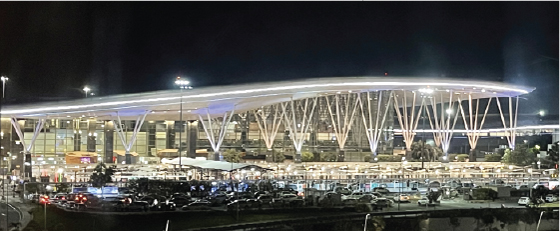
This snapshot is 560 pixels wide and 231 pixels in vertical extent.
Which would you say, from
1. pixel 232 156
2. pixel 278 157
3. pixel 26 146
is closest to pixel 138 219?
pixel 26 146

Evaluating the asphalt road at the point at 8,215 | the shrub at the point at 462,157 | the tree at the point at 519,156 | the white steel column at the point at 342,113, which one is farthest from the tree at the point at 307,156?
the asphalt road at the point at 8,215

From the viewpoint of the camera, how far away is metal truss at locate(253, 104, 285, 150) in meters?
8.38

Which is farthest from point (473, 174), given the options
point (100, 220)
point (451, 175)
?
point (100, 220)

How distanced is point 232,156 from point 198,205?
1.85 m

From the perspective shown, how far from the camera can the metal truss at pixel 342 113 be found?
30.3 ft

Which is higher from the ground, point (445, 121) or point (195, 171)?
point (445, 121)

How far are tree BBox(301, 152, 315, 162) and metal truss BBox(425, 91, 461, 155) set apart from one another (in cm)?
208

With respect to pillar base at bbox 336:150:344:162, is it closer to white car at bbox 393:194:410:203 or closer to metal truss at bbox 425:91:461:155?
metal truss at bbox 425:91:461:155

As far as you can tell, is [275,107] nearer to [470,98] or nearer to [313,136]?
[313,136]

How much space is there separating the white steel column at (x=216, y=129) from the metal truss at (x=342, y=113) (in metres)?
2.21

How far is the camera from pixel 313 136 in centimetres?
923

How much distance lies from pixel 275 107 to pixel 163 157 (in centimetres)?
256

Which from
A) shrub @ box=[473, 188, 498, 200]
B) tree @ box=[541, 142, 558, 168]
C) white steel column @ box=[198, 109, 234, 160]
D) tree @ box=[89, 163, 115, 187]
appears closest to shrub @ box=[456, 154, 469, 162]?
shrub @ box=[473, 188, 498, 200]

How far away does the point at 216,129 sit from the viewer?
314 inches
